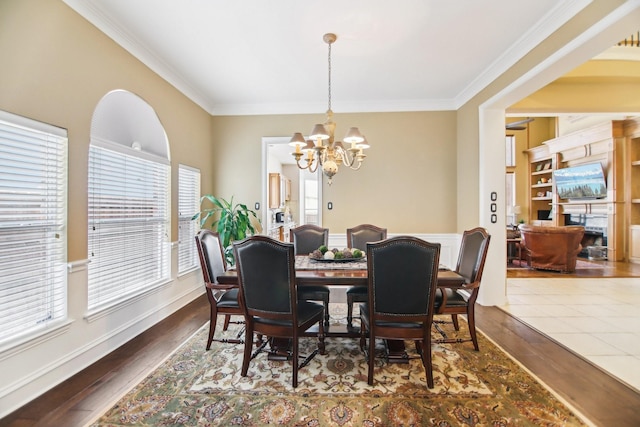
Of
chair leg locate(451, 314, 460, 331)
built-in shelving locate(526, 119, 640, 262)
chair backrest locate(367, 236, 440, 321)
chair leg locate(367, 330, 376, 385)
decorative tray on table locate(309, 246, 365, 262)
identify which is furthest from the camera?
built-in shelving locate(526, 119, 640, 262)

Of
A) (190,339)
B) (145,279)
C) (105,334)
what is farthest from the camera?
(145,279)

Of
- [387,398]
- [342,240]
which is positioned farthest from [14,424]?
[342,240]

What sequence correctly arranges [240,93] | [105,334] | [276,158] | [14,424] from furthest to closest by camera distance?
1. [276,158]
2. [240,93]
3. [105,334]
4. [14,424]

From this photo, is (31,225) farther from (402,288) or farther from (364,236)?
(364,236)

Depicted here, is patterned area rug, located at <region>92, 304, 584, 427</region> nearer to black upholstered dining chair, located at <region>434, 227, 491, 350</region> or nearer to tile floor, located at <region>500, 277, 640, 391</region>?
black upholstered dining chair, located at <region>434, 227, 491, 350</region>

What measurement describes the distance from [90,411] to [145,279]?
157 centimetres

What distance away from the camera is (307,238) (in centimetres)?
358

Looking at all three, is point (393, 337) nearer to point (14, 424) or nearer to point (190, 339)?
point (190, 339)

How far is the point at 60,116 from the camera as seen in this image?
2113mm

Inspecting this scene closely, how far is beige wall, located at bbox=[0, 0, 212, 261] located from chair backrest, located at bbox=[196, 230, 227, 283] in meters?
0.88

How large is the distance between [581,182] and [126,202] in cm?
953

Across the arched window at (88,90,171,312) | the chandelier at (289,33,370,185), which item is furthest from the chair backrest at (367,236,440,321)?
the arched window at (88,90,171,312)

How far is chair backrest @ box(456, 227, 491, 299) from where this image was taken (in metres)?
2.50

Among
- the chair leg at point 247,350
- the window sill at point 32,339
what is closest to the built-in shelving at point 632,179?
the chair leg at point 247,350
